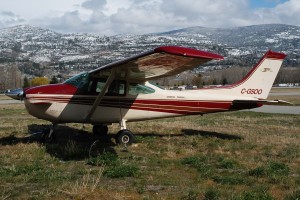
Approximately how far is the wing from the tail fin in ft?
10.2

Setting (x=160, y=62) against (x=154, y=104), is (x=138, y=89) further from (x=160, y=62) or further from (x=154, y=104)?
(x=160, y=62)

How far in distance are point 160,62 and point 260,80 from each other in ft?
17.1

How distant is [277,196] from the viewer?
18.8ft

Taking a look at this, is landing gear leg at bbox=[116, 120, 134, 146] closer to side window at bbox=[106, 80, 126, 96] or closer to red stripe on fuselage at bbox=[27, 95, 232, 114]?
red stripe on fuselage at bbox=[27, 95, 232, 114]

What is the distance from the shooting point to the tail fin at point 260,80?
42.0ft

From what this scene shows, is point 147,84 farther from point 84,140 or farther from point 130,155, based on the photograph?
point 130,155

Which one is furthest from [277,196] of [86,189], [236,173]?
[86,189]

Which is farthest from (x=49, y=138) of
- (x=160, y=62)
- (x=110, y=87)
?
(x=160, y=62)

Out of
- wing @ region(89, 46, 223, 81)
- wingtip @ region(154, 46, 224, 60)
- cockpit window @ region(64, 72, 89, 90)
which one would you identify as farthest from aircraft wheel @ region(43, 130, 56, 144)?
wingtip @ region(154, 46, 224, 60)

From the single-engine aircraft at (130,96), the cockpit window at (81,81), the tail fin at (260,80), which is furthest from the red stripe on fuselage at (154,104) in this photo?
the tail fin at (260,80)

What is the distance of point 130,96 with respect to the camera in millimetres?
11406

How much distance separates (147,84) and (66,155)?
156 inches

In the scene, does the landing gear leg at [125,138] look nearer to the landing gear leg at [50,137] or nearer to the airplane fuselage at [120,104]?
the airplane fuselage at [120,104]

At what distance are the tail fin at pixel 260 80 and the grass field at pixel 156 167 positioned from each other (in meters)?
1.45
